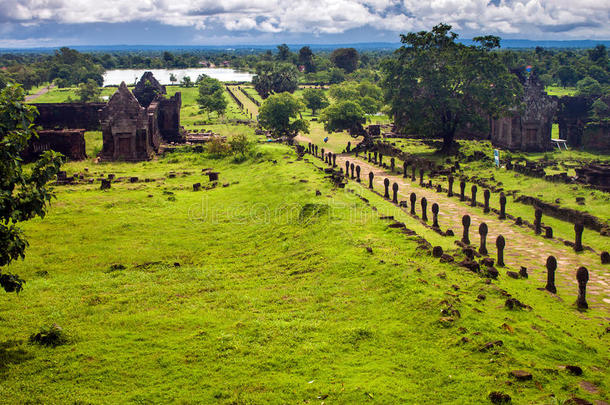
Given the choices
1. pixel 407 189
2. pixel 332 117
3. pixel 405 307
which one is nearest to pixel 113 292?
pixel 405 307

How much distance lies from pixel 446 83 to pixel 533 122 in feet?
28.2

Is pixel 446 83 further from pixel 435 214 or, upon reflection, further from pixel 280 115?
pixel 435 214

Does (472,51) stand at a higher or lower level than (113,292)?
higher

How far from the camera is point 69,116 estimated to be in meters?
52.9

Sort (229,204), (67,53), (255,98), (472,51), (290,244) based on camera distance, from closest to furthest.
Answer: (290,244) → (229,204) → (472,51) → (255,98) → (67,53)

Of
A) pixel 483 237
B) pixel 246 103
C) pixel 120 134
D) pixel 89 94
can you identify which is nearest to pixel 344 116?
pixel 120 134

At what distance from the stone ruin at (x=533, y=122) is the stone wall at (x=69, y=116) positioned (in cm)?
3829

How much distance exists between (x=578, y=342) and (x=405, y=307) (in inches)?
144

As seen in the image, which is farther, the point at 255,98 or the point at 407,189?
the point at 255,98

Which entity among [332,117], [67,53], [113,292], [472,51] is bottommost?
[113,292]

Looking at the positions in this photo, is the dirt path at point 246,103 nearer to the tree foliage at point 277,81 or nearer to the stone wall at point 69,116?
the tree foliage at point 277,81

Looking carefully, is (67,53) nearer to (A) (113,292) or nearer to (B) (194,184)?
(B) (194,184)

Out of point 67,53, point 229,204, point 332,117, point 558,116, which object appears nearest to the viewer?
point 229,204

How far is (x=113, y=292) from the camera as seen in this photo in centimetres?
1602
